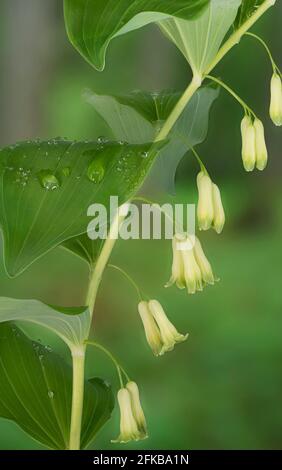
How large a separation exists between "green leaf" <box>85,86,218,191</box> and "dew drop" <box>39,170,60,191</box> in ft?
0.61

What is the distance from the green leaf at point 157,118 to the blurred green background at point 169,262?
1824 mm

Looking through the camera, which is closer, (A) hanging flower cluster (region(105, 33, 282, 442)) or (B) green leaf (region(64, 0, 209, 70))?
(B) green leaf (region(64, 0, 209, 70))

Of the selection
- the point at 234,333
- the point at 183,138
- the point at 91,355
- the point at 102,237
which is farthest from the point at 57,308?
the point at 234,333

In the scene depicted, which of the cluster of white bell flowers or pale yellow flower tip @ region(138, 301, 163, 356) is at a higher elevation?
the cluster of white bell flowers

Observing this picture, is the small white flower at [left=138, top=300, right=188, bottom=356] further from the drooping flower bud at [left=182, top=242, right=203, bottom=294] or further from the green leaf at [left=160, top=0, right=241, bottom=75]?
the green leaf at [left=160, top=0, right=241, bottom=75]

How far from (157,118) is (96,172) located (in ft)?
0.68

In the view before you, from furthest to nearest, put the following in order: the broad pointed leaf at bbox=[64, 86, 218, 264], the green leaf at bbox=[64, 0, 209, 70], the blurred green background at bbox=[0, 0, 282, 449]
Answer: the blurred green background at bbox=[0, 0, 282, 449]
the broad pointed leaf at bbox=[64, 86, 218, 264]
the green leaf at bbox=[64, 0, 209, 70]

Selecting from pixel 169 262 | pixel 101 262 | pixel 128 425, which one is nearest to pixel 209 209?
pixel 101 262

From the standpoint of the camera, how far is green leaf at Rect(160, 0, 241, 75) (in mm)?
689

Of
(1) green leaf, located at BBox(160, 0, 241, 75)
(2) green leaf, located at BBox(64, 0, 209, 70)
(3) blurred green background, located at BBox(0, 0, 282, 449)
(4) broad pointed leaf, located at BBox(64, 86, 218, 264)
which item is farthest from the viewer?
(3) blurred green background, located at BBox(0, 0, 282, 449)

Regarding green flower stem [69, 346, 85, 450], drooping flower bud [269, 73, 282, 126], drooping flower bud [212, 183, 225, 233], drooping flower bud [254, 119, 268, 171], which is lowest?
green flower stem [69, 346, 85, 450]

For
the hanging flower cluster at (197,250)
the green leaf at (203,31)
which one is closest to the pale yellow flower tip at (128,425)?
the hanging flower cluster at (197,250)

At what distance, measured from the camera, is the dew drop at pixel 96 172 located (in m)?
0.63

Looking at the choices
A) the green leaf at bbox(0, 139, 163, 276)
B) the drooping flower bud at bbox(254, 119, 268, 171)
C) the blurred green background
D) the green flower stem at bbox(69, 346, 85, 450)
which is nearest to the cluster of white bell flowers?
the drooping flower bud at bbox(254, 119, 268, 171)
